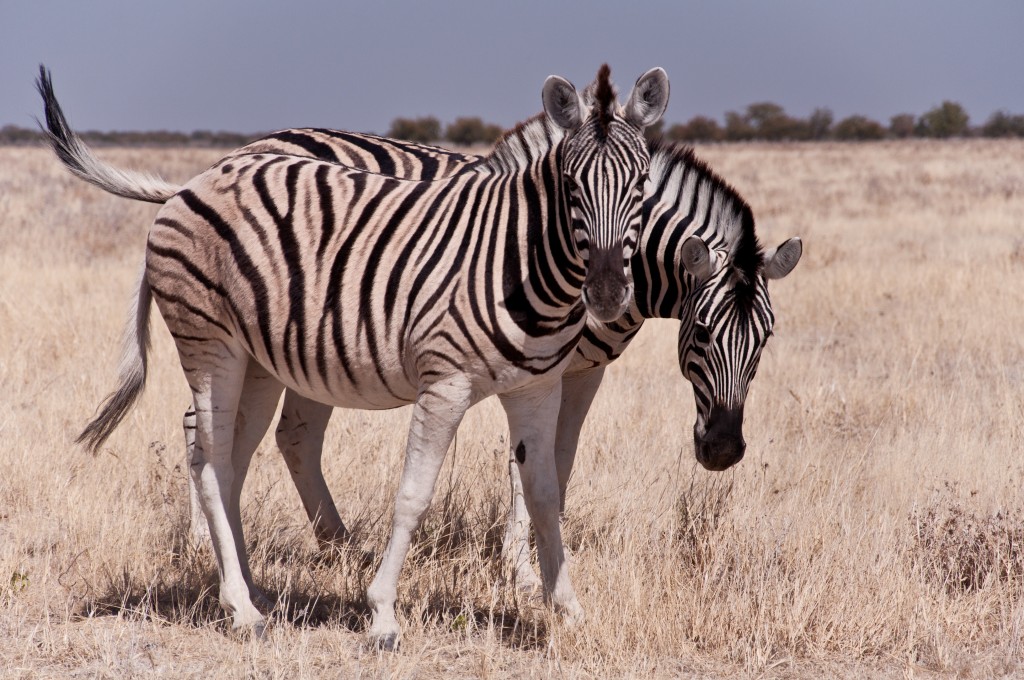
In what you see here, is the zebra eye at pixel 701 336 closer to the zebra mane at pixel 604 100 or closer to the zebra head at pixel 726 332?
the zebra head at pixel 726 332

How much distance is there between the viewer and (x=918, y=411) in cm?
685

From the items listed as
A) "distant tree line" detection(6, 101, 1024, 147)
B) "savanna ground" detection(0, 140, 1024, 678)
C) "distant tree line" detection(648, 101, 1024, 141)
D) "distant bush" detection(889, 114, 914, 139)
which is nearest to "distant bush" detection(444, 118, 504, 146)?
"distant tree line" detection(6, 101, 1024, 147)

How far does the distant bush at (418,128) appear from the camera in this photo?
70281mm

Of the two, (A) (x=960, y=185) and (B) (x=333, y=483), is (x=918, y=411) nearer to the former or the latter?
(B) (x=333, y=483)

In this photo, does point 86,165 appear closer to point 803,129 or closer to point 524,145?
point 524,145

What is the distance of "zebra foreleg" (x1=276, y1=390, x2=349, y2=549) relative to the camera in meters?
5.08

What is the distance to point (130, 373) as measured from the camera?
15.6ft

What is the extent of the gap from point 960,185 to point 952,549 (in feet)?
66.0

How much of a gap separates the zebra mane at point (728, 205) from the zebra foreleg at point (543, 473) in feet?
3.01

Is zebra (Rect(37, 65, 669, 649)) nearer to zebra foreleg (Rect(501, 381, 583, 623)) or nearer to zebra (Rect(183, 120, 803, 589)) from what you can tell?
zebra foreleg (Rect(501, 381, 583, 623))

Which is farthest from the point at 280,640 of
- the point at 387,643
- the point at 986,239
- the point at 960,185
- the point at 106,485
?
the point at 960,185

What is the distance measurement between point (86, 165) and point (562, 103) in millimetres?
2527

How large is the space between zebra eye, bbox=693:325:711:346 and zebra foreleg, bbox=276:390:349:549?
7.00 ft

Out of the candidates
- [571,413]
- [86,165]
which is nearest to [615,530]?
[571,413]
